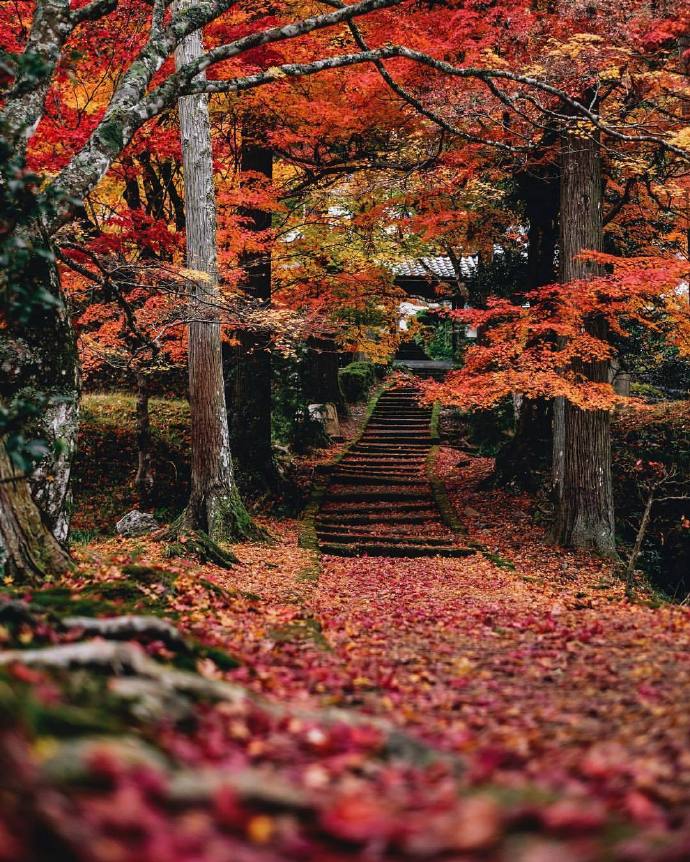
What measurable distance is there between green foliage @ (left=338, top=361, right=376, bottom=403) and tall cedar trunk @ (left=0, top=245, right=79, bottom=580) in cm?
1740

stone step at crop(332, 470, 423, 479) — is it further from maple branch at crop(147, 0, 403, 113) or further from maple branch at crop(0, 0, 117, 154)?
maple branch at crop(0, 0, 117, 154)

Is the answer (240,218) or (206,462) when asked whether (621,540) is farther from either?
(240,218)

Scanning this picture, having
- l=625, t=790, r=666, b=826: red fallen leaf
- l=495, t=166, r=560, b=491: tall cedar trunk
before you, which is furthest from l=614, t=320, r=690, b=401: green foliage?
l=625, t=790, r=666, b=826: red fallen leaf

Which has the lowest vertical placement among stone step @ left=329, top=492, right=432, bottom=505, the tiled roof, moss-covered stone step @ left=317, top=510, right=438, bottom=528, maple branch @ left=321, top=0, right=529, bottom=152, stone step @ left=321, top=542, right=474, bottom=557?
stone step @ left=321, top=542, right=474, bottom=557

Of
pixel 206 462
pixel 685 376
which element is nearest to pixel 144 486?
pixel 206 462

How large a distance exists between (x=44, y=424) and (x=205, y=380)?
4.95m

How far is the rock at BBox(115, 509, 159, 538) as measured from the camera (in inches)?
450

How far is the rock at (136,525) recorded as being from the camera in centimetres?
1144

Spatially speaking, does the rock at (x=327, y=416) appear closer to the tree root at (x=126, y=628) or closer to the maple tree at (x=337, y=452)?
the maple tree at (x=337, y=452)

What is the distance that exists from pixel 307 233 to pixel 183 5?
Answer: 752 centimetres

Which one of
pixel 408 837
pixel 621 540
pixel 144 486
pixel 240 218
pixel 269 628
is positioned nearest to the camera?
pixel 408 837

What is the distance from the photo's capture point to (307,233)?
14289mm

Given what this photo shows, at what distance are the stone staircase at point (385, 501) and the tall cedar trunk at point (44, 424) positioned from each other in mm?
6380

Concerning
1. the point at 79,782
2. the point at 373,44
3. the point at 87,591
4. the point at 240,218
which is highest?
the point at 373,44
